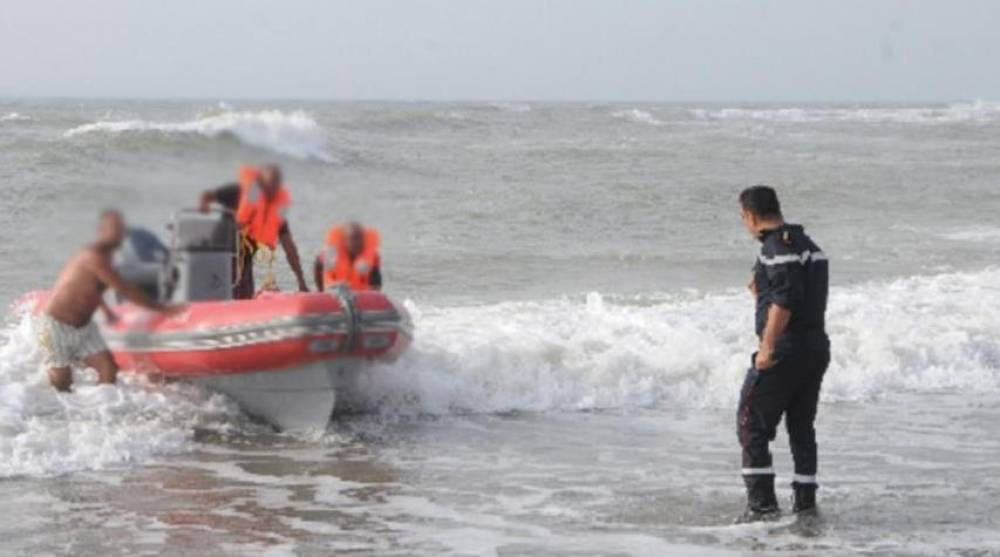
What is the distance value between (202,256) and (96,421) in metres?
2.00

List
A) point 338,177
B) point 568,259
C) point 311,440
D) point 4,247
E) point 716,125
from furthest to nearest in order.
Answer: point 716,125 → point 568,259 → point 4,247 → point 311,440 → point 338,177

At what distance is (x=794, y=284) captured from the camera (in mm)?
6301

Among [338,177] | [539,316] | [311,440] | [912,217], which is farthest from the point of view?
[912,217]

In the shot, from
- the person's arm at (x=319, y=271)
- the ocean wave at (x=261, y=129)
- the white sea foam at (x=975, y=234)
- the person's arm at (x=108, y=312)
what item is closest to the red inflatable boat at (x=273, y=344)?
the person's arm at (x=319, y=271)

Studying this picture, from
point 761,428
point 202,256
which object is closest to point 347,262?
point 202,256

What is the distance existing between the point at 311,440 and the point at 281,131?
2796mm

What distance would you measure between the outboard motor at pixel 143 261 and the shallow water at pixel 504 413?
12 centimetres

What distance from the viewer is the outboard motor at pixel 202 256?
5.48m

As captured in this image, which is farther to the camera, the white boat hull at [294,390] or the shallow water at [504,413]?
the white boat hull at [294,390]

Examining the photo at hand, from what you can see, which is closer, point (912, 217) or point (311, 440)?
point (311, 440)

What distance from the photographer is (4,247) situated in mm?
14688

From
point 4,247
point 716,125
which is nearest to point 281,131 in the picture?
point 4,247

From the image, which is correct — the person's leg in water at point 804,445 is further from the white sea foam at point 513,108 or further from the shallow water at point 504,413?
the white sea foam at point 513,108

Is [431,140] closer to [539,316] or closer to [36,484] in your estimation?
[539,316]
